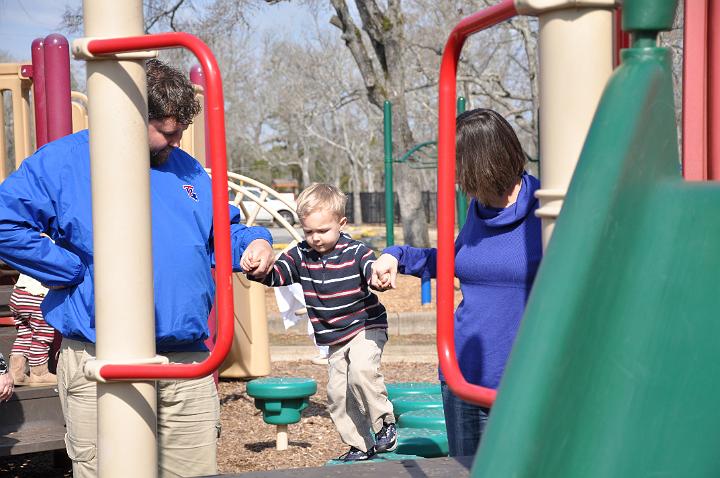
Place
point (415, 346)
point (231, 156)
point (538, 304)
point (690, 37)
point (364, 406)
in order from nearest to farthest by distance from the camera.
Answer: point (538, 304) < point (690, 37) < point (364, 406) < point (415, 346) < point (231, 156)

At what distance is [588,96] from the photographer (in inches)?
64.5

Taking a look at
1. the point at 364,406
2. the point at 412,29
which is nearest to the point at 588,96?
the point at 364,406

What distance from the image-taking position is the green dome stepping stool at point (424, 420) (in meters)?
5.04

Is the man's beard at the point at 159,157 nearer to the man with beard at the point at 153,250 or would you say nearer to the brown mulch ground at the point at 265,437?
the man with beard at the point at 153,250

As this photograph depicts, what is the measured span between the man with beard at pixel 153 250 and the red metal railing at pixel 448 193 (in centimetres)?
87

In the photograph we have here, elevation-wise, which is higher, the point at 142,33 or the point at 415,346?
the point at 142,33

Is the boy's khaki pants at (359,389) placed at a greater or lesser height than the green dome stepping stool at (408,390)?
greater

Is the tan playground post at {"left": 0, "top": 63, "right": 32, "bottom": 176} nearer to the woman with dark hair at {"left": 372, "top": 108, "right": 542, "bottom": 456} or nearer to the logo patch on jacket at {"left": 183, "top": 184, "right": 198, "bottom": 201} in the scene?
the logo patch on jacket at {"left": 183, "top": 184, "right": 198, "bottom": 201}

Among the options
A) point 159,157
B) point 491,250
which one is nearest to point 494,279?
point 491,250

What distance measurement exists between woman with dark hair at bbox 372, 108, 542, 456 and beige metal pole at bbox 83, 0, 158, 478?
0.92 m

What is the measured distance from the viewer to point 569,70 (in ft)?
5.37

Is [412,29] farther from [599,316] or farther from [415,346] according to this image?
[599,316]

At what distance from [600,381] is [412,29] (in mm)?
29694

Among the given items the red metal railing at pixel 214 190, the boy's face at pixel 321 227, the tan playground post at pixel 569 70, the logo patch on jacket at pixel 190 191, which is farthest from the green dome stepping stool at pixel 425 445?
the tan playground post at pixel 569 70
